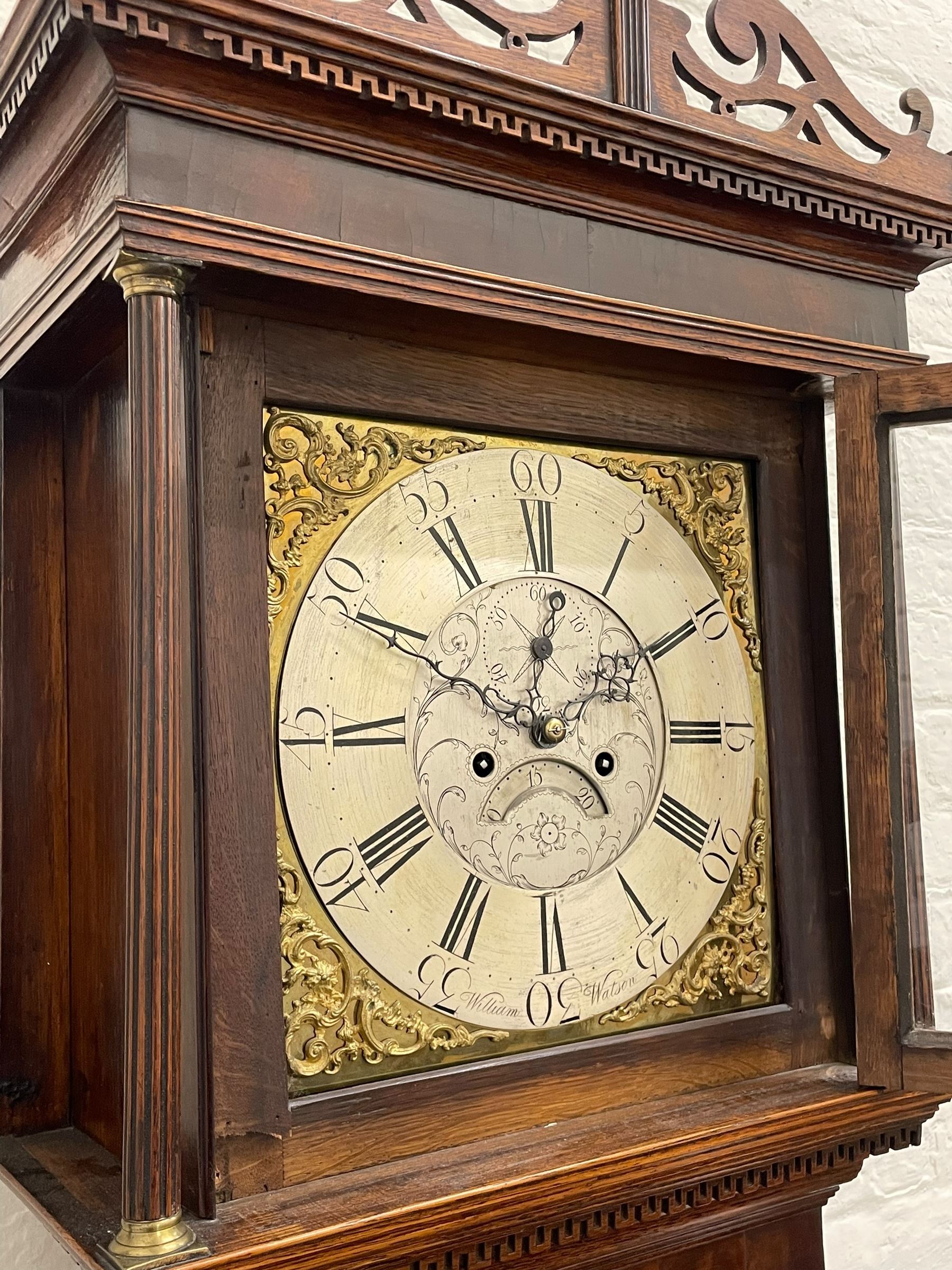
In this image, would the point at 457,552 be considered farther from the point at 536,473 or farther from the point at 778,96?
the point at 778,96

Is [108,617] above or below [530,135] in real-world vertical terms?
below

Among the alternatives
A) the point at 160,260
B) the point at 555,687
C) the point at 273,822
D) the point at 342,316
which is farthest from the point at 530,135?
the point at 273,822

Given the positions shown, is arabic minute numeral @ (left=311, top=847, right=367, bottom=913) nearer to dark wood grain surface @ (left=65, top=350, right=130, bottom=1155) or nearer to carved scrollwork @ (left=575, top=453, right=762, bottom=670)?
dark wood grain surface @ (left=65, top=350, right=130, bottom=1155)

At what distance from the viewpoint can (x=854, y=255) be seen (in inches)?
48.5

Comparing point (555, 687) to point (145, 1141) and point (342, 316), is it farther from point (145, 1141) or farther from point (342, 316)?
point (145, 1141)

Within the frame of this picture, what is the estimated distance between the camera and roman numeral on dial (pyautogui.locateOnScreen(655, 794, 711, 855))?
117 cm

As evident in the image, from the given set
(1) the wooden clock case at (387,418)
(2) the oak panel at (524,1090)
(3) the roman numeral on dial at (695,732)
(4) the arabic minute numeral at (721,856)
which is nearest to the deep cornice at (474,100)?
(1) the wooden clock case at (387,418)

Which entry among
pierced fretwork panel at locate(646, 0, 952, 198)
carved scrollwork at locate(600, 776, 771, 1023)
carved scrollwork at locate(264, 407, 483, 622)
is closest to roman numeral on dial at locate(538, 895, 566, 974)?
carved scrollwork at locate(600, 776, 771, 1023)

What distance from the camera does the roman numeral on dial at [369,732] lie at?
101cm

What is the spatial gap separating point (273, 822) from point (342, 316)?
40 cm

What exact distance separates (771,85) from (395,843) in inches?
30.0

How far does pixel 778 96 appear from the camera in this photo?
46.5 inches

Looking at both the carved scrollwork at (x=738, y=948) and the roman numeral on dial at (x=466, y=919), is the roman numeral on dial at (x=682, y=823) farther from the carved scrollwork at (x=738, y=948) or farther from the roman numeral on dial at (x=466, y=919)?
the roman numeral on dial at (x=466, y=919)
